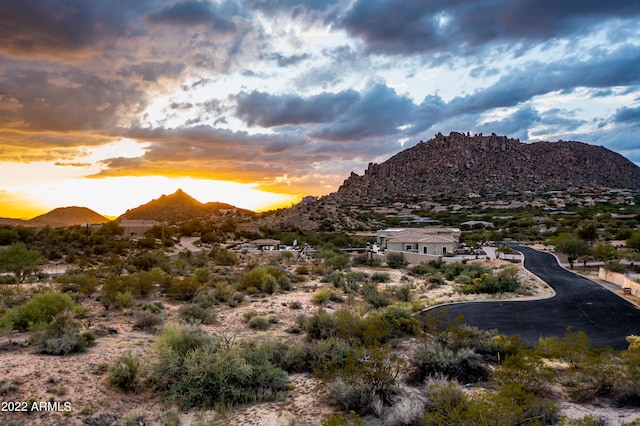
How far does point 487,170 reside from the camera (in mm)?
141375

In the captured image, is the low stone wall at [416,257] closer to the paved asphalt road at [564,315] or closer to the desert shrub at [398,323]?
the paved asphalt road at [564,315]

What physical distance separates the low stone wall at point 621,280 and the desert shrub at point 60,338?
3221 cm

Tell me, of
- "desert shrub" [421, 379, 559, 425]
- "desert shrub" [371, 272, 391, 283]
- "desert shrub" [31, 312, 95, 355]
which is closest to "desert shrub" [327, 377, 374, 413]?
"desert shrub" [421, 379, 559, 425]

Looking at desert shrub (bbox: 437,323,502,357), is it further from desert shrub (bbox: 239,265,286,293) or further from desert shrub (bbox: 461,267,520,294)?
desert shrub (bbox: 461,267,520,294)

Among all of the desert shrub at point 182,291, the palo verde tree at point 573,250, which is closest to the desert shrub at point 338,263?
the desert shrub at point 182,291

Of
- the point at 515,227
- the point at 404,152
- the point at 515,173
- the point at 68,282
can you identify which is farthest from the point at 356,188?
the point at 68,282

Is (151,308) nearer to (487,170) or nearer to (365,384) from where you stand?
(365,384)

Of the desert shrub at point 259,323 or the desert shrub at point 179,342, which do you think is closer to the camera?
the desert shrub at point 179,342

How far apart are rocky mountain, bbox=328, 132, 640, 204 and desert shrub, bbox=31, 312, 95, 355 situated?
117253 millimetres

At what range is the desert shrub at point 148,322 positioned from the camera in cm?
1942

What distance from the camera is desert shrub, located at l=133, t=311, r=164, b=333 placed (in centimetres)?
1942

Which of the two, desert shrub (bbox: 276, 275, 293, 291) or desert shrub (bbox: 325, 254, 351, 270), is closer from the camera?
desert shrub (bbox: 276, 275, 293, 291)

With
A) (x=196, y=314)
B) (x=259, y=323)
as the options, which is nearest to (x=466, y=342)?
(x=259, y=323)

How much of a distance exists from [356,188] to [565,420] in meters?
142
